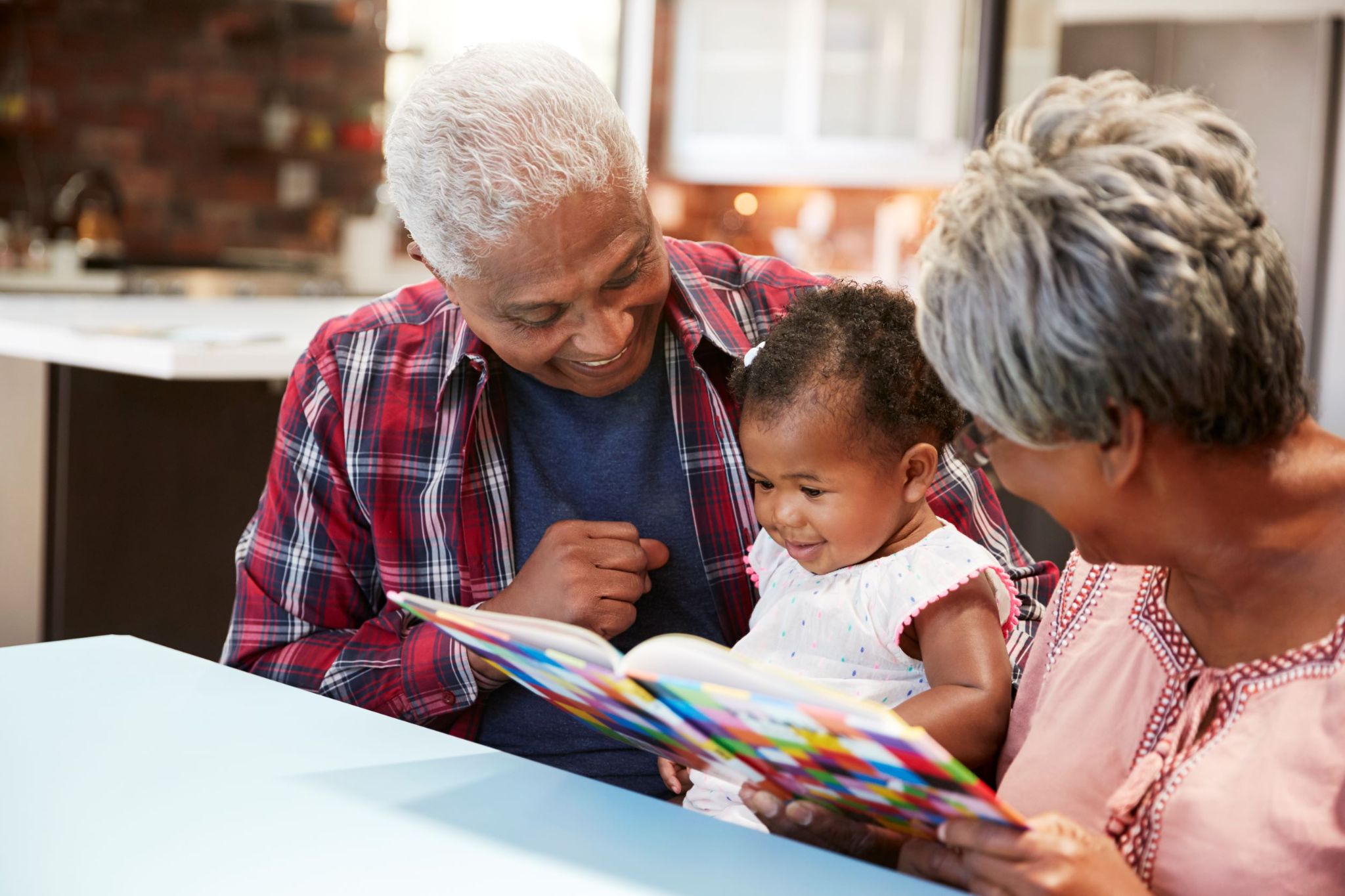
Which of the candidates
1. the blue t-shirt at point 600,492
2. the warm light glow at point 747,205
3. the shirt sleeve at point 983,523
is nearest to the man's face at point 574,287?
the blue t-shirt at point 600,492

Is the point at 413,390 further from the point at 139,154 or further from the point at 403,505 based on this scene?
the point at 139,154

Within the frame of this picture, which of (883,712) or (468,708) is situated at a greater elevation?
(883,712)

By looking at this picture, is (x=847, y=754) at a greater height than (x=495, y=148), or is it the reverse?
(x=495, y=148)

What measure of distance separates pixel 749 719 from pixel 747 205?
660 centimetres

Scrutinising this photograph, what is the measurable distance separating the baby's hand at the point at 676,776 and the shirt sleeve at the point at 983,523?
43cm

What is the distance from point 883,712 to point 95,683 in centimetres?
83

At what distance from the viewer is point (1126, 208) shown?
842 millimetres

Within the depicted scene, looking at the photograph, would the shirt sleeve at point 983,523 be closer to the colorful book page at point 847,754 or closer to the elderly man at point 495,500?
the elderly man at point 495,500

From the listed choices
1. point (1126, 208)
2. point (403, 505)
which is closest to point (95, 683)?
point (403, 505)

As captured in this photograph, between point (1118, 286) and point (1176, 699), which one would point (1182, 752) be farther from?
point (1118, 286)

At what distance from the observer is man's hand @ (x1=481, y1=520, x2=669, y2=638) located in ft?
4.72

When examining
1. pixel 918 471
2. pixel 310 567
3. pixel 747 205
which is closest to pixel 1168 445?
pixel 918 471

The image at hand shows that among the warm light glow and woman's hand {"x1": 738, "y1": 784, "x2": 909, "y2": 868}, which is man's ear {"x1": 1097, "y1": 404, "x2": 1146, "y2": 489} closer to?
woman's hand {"x1": 738, "y1": 784, "x2": 909, "y2": 868}

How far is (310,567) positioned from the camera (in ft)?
5.37
